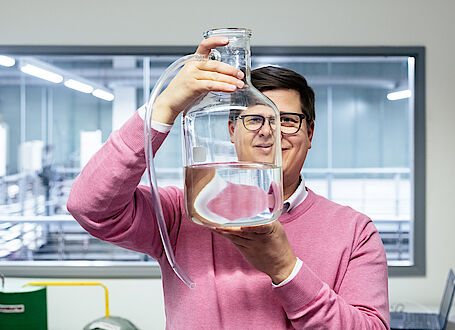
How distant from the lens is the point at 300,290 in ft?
2.32

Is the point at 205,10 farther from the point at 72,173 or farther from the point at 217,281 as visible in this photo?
the point at 217,281

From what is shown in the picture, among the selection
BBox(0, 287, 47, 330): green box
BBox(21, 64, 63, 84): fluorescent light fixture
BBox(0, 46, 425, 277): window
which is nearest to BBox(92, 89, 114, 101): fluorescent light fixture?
BBox(0, 46, 425, 277): window

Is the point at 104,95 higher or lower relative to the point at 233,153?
higher

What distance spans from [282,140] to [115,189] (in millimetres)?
309

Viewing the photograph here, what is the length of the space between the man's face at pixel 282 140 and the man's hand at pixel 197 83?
77 mm

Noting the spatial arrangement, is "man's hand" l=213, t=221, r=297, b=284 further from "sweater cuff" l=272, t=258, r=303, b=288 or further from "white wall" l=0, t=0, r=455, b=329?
"white wall" l=0, t=0, r=455, b=329

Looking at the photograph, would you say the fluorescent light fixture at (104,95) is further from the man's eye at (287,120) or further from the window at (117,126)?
the man's eye at (287,120)

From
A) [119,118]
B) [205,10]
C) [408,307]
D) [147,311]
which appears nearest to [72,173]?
[119,118]

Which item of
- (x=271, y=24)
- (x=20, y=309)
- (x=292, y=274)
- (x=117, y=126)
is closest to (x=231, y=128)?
(x=292, y=274)

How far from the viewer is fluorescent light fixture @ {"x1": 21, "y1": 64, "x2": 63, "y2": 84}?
270 centimetres

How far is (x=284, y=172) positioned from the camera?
0.86 meters

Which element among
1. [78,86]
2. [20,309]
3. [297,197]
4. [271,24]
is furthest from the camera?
[78,86]

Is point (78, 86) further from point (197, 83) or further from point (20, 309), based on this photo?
point (197, 83)

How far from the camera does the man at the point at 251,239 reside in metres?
0.68
